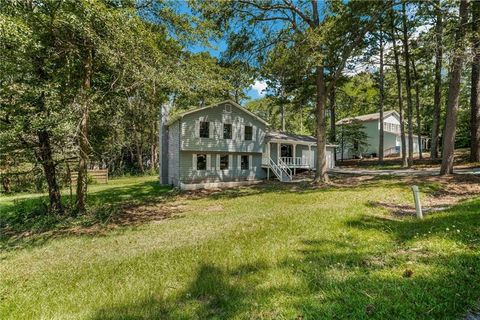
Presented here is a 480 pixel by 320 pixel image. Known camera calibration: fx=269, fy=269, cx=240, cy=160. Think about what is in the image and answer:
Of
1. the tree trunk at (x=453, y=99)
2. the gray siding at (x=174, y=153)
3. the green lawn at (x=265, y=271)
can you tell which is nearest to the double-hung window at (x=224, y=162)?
the gray siding at (x=174, y=153)

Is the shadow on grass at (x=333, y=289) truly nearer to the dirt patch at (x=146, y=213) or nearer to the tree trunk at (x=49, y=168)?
the dirt patch at (x=146, y=213)

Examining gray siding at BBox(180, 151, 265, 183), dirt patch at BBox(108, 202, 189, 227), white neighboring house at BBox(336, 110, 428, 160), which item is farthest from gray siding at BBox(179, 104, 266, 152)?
white neighboring house at BBox(336, 110, 428, 160)

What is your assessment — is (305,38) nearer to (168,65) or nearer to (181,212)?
(168,65)

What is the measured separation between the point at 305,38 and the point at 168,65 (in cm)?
687

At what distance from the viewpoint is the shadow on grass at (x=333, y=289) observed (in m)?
2.83

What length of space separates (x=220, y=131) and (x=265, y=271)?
1563cm

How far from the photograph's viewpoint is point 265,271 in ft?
13.1

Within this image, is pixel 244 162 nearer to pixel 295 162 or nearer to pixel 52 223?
pixel 295 162

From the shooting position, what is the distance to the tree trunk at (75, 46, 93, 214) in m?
8.43

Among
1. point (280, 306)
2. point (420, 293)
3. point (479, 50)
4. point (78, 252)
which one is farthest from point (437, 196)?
point (78, 252)

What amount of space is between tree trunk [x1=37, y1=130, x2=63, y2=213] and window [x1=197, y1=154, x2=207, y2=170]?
9121 millimetres

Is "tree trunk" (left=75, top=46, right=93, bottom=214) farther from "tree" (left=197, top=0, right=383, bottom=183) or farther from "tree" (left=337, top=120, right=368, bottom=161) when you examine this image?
"tree" (left=337, top=120, right=368, bottom=161)

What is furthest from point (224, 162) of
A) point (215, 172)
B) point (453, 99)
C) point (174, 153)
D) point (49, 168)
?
point (453, 99)

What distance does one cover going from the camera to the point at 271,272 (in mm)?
3953
